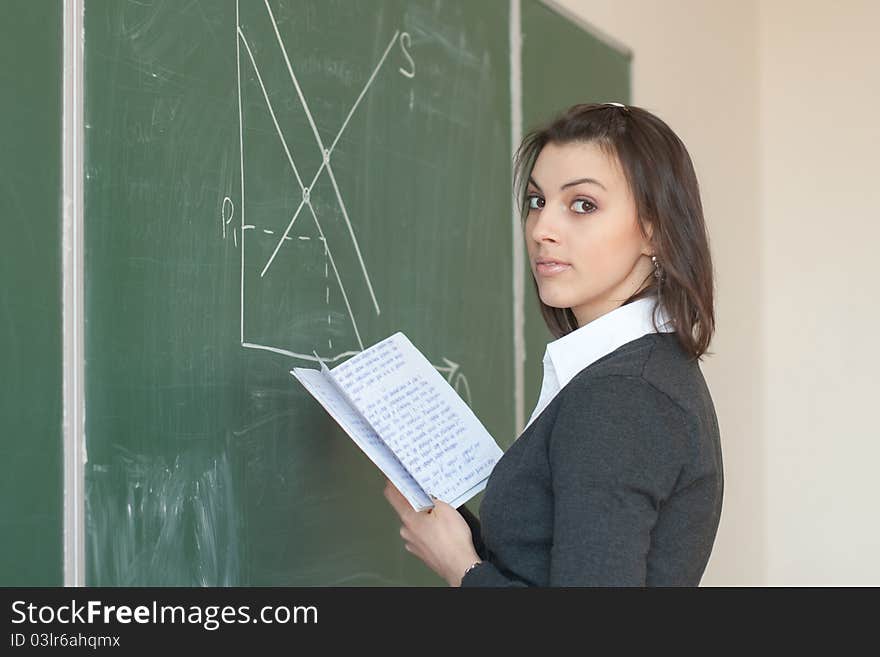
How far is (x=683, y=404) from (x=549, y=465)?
18 cm

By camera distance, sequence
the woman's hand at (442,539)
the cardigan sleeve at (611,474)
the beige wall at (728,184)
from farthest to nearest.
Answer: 1. the beige wall at (728,184)
2. the woman's hand at (442,539)
3. the cardigan sleeve at (611,474)

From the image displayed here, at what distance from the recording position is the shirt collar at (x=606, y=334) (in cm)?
149

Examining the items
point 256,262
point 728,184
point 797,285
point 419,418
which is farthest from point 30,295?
point 797,285

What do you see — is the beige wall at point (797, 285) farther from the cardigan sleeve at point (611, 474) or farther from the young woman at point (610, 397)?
the cardigan sleeve at point (611, 474)

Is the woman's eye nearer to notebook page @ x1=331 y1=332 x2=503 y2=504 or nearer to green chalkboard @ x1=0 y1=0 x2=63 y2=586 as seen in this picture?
notebook page @ x1=331 y1=332 x2=503 y2=504

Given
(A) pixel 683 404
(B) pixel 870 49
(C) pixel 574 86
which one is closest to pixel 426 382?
(A) pixel 683 404

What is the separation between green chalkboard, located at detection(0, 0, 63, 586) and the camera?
141 cm

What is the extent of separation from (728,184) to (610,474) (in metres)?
2.86

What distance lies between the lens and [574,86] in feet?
9.83

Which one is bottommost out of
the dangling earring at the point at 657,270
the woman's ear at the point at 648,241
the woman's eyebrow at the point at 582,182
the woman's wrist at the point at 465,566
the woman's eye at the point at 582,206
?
the woman's wrist at the point at 465,566

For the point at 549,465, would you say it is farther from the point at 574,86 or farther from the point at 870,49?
the point at 870,49

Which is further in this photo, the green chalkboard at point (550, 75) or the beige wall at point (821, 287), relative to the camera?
the beige wall at point (821, 287)

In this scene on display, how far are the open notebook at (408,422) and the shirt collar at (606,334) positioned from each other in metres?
0.20

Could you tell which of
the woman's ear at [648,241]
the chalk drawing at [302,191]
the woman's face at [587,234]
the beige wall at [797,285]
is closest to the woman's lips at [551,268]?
the woman's face at [587,234]
